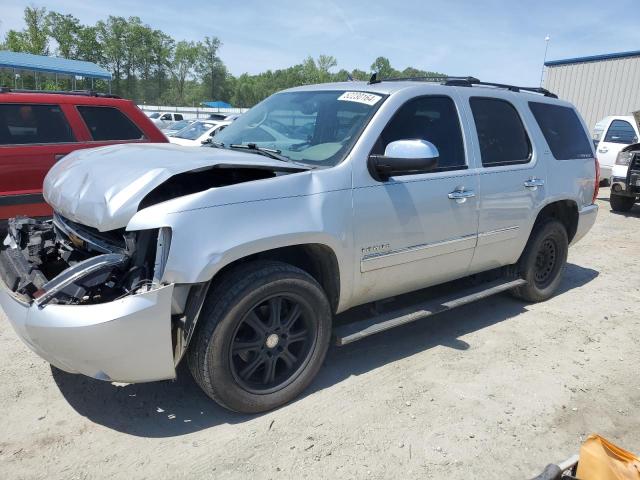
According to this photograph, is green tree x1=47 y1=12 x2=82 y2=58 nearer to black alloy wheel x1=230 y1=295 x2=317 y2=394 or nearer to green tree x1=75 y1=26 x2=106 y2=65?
green tree x1=75 y1=26 x2=106 y2=65

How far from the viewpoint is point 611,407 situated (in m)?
3.27

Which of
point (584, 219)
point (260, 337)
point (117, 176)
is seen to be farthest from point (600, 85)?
point (117, 176)

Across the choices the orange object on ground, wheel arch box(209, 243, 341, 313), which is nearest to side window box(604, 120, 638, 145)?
wheel arch box(209, 243, 341, 313)

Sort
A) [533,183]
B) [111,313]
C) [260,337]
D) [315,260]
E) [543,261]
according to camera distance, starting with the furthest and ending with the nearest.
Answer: [543,261], [533,183], [315,260], [260,337], [111,313]

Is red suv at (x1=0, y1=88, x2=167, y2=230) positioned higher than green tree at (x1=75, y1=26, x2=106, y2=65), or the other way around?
green tree at (x1=75, y1=26, x2=106, y2=65)

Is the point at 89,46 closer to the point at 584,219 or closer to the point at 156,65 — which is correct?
the point at 156,65

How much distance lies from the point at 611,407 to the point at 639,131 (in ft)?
32.4

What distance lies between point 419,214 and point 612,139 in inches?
420

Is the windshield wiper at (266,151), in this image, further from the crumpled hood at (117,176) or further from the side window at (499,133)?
the side window at (499,133)

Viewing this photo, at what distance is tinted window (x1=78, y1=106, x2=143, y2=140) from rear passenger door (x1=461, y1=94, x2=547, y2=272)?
4.39 m

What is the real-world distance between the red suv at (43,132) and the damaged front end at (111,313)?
3.40m

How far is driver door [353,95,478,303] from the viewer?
3.27 metres

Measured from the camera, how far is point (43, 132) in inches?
235

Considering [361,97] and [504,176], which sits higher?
[361,97]
